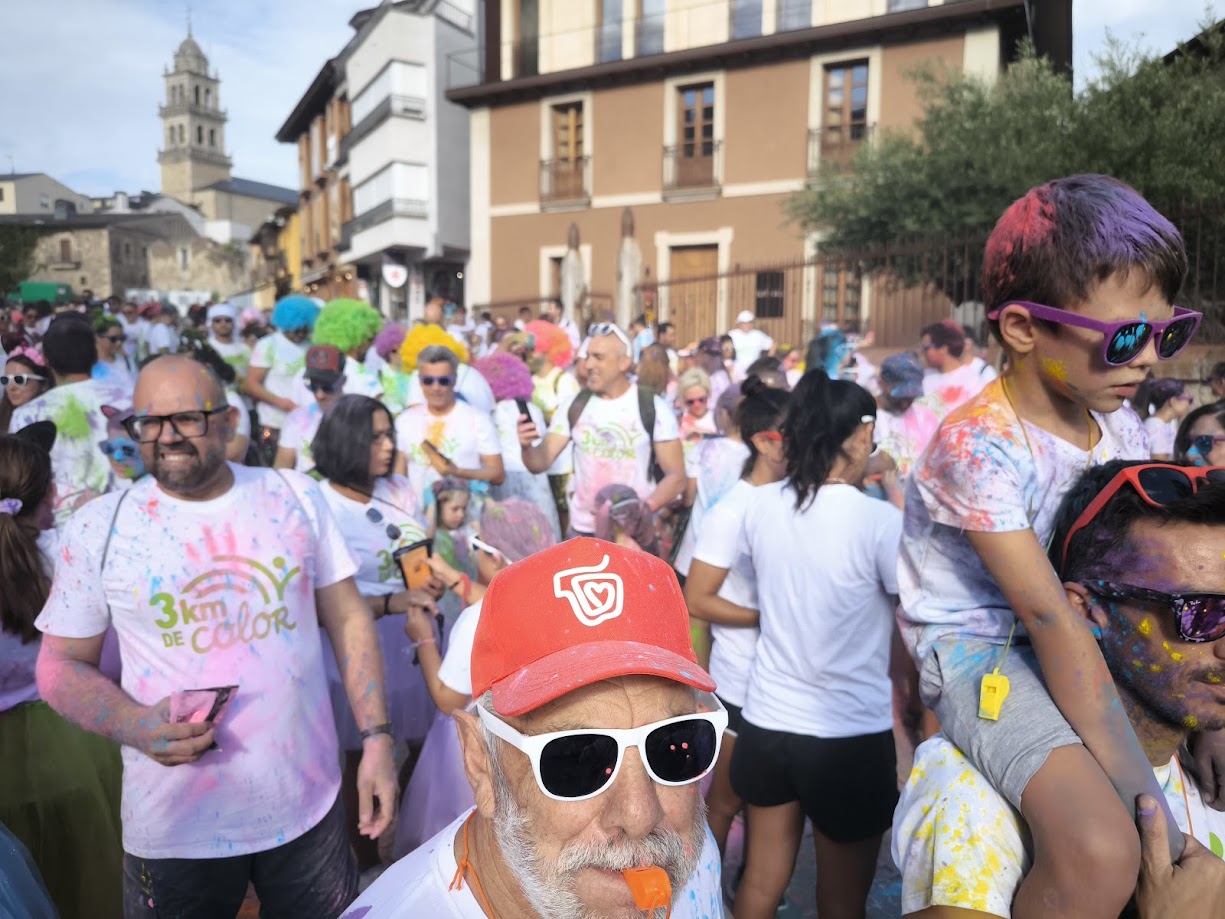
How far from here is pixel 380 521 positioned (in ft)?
13.4

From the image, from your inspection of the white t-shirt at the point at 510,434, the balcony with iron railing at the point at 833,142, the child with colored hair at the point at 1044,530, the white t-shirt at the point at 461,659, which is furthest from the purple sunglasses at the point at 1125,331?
the balcony with iron railing at the point at 833,142

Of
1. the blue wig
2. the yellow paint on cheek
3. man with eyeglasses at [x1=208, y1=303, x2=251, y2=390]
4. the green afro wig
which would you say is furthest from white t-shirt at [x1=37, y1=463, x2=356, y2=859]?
man with eyeglasses at [x1=208, y1=303, x2=251, y2=390]

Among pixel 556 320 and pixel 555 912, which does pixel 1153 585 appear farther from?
pixel 556 320

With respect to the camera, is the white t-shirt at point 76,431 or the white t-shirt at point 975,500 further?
the white t-shirt at point 76,431

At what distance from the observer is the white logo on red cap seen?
1583 millimetres

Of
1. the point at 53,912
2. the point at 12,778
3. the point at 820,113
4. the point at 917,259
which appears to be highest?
the point at 820,113

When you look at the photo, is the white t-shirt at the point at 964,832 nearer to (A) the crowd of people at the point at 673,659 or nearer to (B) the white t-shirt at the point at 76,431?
(A) the crowd of people at the point at 673,659

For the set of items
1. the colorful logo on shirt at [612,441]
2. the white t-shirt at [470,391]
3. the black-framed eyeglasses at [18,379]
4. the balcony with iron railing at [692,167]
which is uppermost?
the balcony with iron railing at [692,167]

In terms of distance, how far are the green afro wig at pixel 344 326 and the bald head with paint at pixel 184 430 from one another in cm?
532

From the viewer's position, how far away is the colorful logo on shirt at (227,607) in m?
2.45

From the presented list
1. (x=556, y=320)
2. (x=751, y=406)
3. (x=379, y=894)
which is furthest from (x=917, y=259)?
(x=379, y=894)

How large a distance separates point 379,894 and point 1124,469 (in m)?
1.63

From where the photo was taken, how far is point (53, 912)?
1685 millimetres

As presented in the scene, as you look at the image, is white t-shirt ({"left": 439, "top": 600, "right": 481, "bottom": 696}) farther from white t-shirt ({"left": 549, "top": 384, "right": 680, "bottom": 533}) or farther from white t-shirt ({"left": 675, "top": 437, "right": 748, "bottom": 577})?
white t-shirt ({"left": 549, "top": 384, "right": 680, "bottom": 533})
